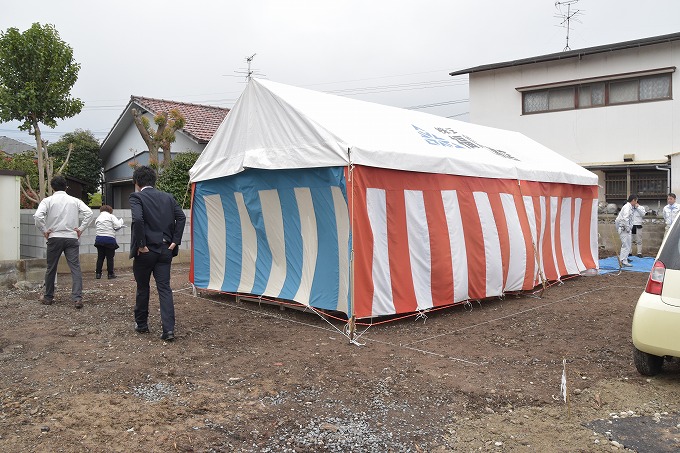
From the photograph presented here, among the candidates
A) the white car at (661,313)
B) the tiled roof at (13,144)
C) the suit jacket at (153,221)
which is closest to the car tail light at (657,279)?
the white car at (661,313)

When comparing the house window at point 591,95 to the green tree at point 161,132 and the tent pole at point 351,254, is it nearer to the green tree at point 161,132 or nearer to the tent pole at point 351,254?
the green tree at point 161,132

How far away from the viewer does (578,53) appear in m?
15.0

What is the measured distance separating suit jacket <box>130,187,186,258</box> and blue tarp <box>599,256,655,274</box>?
8.49 metres

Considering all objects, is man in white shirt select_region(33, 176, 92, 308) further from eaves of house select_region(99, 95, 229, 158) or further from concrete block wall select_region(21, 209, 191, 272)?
eaves of house select_region(99, 95, 229, 158)

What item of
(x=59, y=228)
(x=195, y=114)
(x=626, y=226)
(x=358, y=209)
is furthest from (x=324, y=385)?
(x=195, y=114)

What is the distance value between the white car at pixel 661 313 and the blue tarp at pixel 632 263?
7.00 metres

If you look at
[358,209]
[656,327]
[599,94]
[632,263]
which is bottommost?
[632,263]

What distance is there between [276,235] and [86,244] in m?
5.67

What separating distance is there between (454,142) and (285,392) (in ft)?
15.6

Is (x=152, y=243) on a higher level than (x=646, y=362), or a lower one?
higher

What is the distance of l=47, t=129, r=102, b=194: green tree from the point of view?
1978 cm

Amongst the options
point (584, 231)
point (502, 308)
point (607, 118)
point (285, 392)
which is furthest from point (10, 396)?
point (607, 118)

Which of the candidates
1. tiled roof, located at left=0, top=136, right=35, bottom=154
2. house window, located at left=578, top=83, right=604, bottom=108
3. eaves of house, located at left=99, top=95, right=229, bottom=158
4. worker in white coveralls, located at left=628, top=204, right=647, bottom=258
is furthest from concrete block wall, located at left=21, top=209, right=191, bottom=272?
tiled roof, located at left=0, top=136, right=35, bottom=154

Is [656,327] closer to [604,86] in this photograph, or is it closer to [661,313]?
[661,313]
